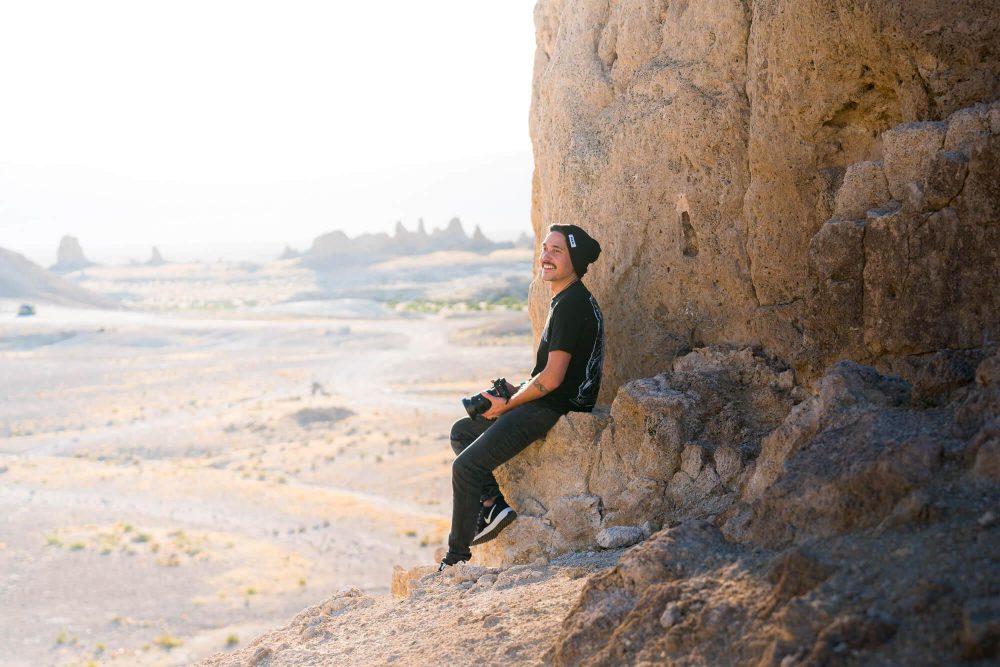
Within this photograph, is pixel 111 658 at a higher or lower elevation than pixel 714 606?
lower

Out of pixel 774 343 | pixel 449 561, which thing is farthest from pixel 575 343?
pixel 449 561

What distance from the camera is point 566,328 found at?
5586 millimetres

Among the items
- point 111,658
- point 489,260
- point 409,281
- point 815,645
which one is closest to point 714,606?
point 815,645

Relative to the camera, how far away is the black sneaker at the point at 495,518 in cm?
592

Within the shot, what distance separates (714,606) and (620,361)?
3201 millimetres

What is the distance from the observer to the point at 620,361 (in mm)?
6613

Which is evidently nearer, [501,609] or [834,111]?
[501,609]

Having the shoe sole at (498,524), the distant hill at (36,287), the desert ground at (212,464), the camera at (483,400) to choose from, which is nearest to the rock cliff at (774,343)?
the shoe sole at (498,524)

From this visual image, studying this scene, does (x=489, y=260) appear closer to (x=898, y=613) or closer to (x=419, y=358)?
(x=419, y=358)

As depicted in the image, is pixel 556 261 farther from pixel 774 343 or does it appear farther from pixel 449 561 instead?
pixel 449 561

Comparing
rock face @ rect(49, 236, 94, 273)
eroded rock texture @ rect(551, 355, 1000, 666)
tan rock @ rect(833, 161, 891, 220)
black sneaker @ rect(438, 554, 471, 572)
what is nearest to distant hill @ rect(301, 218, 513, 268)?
rock face @ rect(49, 236, 94, 273)

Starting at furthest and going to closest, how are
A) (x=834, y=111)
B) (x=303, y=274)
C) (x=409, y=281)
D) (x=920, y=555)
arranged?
(x=303, y=274) → (x=409, y=281) → (x=834, y=111) → (x=920, y=555)

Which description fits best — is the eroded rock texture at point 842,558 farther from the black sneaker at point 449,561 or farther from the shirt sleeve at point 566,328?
the black sneaker at point 449,561

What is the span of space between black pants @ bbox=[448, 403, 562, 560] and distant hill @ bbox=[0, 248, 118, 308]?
5451 centimetres
